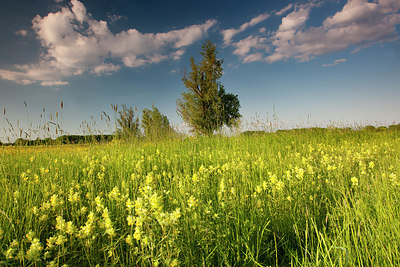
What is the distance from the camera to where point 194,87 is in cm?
2619

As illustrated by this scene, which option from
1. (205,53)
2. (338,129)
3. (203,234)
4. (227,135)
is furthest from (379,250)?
(205,53)

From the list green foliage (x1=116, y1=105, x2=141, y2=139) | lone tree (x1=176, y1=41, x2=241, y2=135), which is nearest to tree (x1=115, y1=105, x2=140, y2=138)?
green foliage (x1=116, y1=105, x2=141, y2=139)

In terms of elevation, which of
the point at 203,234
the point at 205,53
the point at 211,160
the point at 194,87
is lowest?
the point at 203,234

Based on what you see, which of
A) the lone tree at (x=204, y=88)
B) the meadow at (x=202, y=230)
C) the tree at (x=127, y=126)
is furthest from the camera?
the lone tree at (x=204, y=88)

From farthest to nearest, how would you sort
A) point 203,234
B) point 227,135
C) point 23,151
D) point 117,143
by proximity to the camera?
point 227,135 → point 117,143 → point 23,151 → point 203,234

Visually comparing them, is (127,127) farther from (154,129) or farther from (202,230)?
(202,230)

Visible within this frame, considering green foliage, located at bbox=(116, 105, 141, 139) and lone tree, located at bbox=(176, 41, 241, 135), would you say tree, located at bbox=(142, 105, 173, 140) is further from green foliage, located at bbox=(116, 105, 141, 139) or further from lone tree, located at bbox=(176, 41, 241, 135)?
lone tree, located at bbox=(176, 41, 241, 135)

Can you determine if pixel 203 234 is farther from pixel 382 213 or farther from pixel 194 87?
pixel 194 87

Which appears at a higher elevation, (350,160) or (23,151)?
(23,151)

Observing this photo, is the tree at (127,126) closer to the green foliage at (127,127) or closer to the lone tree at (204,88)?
the green foliage at (127,127)

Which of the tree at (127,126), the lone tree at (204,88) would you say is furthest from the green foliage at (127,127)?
the lone tree at (204,88)

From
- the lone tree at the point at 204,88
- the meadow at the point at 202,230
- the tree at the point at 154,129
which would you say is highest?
the lone tree at the point at 204,88

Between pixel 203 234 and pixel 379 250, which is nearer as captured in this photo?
pixel 379 250

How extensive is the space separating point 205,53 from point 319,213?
2698cm
